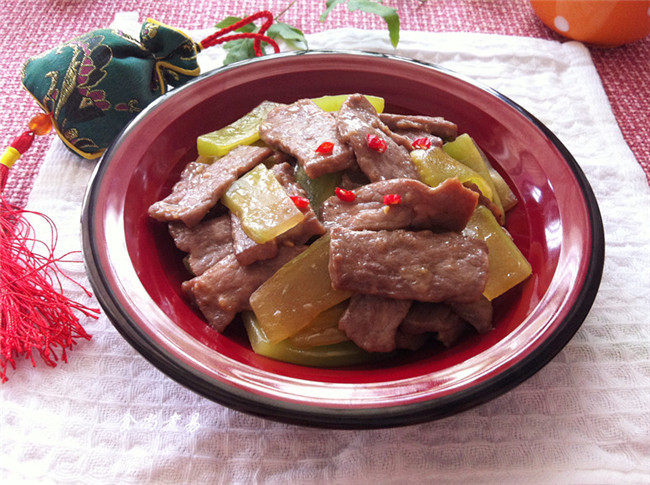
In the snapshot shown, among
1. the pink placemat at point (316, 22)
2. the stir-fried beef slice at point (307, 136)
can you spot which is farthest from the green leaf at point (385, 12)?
the stir-fried beef slice at point (307, 136)

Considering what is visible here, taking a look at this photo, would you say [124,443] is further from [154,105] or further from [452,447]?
[154,105]

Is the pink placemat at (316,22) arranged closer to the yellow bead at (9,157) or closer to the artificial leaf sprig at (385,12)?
the artificial leaf sprig at (385,12)

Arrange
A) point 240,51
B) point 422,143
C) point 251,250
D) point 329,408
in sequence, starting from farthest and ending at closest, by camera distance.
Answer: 1. point 240,51
2. point 422,143
3. point 251,250
4. point 329,408

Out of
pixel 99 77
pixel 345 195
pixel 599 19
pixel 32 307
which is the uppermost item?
pixel 599 19

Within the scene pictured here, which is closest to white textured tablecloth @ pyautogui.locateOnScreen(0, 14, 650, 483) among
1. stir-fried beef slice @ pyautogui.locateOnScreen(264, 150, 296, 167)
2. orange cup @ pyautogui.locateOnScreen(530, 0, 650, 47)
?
stir-fried beef slice @ pyautogui.locateOnScreen(264, 150, 296, 167)

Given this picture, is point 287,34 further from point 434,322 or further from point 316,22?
point 434,322

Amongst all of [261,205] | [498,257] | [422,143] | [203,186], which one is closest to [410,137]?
[422,143]
